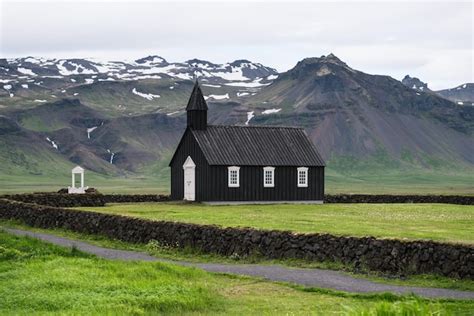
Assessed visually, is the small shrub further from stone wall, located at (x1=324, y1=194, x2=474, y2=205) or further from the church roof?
stone wall, located at (x1=324, y1=194, x2=474, y2=205)

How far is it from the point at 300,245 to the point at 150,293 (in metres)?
8.84

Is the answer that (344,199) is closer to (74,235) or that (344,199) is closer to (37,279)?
(74,235)

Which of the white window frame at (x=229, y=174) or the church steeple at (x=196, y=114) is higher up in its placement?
the church steeple at (x=196, y=114)

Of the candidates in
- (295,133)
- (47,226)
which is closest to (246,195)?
(295,133)

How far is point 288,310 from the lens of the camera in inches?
720

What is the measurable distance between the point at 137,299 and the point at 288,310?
3.48 metres

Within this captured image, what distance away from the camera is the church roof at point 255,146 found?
219 ft

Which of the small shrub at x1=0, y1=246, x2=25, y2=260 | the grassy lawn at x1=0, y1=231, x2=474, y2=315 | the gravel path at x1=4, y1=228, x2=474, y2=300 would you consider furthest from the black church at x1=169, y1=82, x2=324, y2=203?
the grassy lawn at x1=0, y1=231, x2=474, y2=315

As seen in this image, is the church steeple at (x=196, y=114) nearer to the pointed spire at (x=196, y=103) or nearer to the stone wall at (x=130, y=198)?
the pointed spire at (x=196, y=103)

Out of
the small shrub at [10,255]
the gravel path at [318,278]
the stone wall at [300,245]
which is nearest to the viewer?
the gravel path at [318,278]

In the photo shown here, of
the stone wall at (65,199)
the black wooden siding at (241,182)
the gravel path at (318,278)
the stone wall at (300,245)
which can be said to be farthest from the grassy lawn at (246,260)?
the black wooden siding at (241,182)

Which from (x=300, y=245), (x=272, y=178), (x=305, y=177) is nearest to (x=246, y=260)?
(x=300, y=245)

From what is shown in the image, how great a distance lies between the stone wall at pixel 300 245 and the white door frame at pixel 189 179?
2708 centimetres

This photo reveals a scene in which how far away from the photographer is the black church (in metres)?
66.1
